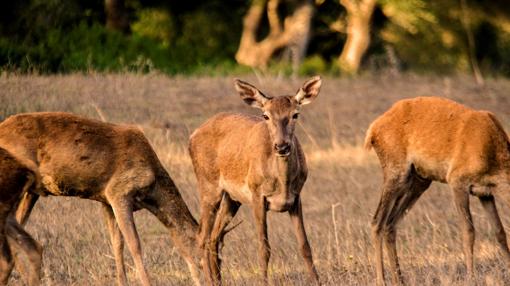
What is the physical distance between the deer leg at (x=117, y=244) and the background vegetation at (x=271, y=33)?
1293 cm

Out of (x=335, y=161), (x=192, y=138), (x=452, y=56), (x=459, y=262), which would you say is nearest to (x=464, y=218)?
(x=459, y=262)

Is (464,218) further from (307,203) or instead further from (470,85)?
(470,85)

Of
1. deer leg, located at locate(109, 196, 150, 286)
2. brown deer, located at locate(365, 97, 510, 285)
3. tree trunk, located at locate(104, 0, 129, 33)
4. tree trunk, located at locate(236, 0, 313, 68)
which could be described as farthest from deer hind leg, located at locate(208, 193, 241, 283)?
tree trunk, located at locate(236, 0, 313, 68)

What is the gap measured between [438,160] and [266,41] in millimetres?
27245

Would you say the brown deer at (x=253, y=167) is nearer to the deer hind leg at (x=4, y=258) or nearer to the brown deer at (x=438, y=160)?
the brown deer at (x=438, y=160)

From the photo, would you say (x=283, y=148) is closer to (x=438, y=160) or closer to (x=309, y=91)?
(x=309, y=91)

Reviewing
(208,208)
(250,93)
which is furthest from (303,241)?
(250,93)

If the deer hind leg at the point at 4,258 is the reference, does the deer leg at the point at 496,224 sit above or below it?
below

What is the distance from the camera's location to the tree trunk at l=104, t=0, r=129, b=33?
30.1 meters

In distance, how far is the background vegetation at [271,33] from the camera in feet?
83.7

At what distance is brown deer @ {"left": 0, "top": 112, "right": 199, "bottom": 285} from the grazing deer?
1.51 feet

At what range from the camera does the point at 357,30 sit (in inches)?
1425

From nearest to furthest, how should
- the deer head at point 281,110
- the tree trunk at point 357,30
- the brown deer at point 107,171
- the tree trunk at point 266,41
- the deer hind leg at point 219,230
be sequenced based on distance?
the deer head at point 281,110 → the brown deer at point 107,171 → the deer hind leg at point 219,230 → the tree trunk at point 357,30 → the tree trunk at point 266,41

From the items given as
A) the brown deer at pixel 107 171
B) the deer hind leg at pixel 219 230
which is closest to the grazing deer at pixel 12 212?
the brown deer at pixel 107 171
